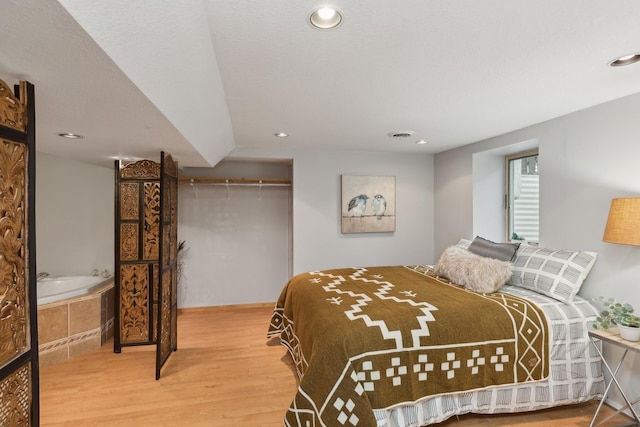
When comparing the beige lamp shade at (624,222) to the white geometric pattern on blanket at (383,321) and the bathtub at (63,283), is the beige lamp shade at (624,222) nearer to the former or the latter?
the white geometric pattern on blanket at (383,321)

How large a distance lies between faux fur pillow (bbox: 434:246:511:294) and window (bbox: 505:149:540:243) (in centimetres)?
113

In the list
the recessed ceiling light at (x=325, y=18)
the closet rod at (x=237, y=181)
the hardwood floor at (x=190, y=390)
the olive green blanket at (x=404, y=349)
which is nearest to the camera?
the recessed ceiling light at (x=325, y=18)

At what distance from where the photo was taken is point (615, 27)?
1404mm

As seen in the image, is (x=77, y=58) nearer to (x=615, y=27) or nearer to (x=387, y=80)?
(x=387, y=80)

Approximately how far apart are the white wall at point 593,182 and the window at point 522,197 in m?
0.54

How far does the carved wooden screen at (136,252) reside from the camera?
321 centimetres

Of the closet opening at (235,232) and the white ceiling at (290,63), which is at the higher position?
the white ceiling at (290,63)

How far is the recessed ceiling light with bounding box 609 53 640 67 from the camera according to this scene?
5.54ft

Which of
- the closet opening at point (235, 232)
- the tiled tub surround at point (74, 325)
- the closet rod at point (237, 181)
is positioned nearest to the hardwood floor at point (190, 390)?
the tiled tub surround at point (74, 325)

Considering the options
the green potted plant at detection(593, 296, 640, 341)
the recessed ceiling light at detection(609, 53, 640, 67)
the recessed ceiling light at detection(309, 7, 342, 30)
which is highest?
the recessed ceiling light at detection(609, 53, 640, 67)

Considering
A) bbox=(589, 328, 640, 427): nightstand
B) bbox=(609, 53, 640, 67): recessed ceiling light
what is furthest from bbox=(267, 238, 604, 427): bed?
bbox=(609, 53, 640, 67): recessed ceiling light

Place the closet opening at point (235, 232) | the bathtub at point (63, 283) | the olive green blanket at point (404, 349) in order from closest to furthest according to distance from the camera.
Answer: the olive green blanket at point (404, 349) < the bathtub at point (63, 283) < the closet opening at point (235, 232)

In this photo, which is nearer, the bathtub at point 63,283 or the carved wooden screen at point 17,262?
the carved wooden screen at point 17,262

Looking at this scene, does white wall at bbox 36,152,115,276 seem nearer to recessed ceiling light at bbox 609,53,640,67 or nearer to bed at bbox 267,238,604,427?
bed at bbox 267,238,604,427
